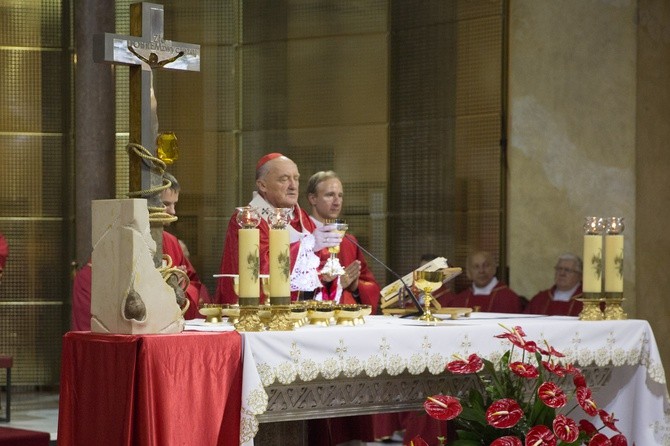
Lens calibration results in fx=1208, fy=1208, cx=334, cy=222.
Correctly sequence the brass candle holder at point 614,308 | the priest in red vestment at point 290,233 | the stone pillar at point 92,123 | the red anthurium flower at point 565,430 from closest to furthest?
the red anthurium flower at point 565,430 → the priest in red vestment at point 290,233 → the brass candle holder at point 614,308 → the stone pillar at point 92,123

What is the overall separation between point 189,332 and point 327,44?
6.25 metres

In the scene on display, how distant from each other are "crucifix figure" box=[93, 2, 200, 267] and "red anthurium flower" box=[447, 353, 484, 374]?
1.15m

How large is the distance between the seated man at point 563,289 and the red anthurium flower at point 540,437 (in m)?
4.67

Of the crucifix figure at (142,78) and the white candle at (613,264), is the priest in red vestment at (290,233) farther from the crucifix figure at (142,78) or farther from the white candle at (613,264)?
the white candle at (613,264)

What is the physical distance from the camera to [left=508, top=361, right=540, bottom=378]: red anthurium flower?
14.3 ft

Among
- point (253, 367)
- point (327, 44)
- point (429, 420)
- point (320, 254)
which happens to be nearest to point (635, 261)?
point (429, 420)

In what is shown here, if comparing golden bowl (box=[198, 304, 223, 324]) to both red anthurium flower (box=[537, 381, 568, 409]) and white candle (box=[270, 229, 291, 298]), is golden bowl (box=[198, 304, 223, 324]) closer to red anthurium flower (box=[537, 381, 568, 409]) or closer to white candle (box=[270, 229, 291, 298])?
white candle (box=[270, 229, 291, 298])

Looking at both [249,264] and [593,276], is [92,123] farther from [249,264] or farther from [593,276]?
[249,264]

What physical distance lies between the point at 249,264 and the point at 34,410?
19.9 feet

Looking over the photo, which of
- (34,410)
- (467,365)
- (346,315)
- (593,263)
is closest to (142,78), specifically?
(346,315)

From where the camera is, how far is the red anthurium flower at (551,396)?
427 centimetres

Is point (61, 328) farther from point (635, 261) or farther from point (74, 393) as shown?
point (74, 393)

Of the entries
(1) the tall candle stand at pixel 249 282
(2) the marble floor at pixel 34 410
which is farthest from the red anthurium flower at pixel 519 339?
(2) the marble floor at pixel 34 410

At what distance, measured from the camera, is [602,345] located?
5.33 m
